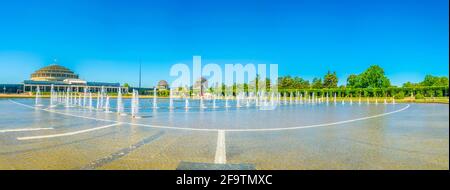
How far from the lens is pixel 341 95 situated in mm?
72750

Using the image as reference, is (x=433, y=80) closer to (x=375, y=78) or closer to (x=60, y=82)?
(x=375, y=78)

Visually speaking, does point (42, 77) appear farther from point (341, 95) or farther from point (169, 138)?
point (169, 138)

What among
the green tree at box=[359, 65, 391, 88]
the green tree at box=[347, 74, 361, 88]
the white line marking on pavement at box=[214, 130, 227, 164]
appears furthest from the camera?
the green tree at box=[347, 74, 361, 88]

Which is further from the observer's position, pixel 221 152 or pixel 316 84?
pixel 316 84

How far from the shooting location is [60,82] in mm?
121125

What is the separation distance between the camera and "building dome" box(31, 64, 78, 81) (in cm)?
12899

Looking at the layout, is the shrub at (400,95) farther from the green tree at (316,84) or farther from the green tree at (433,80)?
the green tree at (433,80)

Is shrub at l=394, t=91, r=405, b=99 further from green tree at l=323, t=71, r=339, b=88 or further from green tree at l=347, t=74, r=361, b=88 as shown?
green tree at l=323, t=71, r=339, b=88

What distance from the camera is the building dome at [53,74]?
423 ft

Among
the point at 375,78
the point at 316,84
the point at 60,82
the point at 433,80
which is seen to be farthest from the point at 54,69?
the point at 433,80

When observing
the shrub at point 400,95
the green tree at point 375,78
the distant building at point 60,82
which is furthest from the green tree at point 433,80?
the distant building at point 60,82

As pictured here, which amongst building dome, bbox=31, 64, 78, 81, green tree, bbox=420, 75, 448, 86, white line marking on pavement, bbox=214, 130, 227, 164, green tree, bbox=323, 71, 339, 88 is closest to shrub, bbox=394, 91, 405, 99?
green tree, bbox=323, 71, 339, 88

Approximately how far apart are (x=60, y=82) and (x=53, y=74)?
14.3 m
